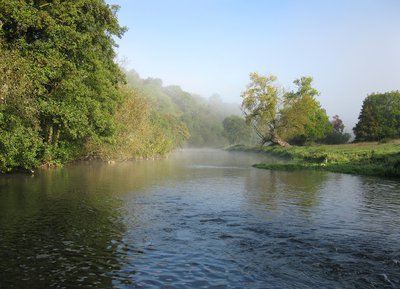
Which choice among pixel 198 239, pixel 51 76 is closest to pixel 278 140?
pixel 51 76

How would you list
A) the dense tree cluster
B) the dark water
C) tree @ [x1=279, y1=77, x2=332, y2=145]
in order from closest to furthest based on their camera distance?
1. the dark water
2. the dense tree cluster
3. tree @ [x1=279, y1=77, x2=332, y2=145]

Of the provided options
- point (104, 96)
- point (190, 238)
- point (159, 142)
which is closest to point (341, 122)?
point (159, 142)

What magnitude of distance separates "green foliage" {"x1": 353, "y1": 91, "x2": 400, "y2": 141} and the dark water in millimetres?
71140

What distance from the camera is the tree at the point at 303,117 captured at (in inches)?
4033

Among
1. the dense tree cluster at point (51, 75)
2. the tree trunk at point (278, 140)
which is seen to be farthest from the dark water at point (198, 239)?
the tree trunk at point (278, 140)

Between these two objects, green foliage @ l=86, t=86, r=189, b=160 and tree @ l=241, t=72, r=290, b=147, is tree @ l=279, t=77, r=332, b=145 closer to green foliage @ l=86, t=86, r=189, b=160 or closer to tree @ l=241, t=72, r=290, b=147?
tree @ l=241, t=72, r=290, b=147

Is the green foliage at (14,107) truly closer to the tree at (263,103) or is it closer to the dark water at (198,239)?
the dark water at (198,239)

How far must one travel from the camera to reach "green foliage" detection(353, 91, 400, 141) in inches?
3573

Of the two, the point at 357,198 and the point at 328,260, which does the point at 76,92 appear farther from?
the point at 328,260

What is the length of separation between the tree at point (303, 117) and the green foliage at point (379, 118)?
48.2 feet

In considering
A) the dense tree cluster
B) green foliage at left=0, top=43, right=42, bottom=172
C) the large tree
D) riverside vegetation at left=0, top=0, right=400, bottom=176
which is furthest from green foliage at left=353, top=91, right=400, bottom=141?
green foliage at left=0, top=43, right=42, bottom=172

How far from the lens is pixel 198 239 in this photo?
592 inches

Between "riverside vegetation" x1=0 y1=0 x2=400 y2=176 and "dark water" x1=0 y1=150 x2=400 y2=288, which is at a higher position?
"riverside vegetation" x1=0 y1=0 x2=400 y2=176

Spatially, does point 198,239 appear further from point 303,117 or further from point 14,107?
point 303,117
